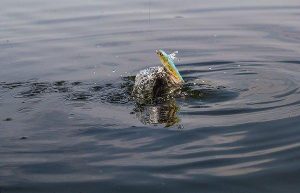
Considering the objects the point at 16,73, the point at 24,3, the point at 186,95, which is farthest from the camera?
the point at 24,3

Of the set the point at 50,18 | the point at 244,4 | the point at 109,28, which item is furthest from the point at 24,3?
the point at 244,4

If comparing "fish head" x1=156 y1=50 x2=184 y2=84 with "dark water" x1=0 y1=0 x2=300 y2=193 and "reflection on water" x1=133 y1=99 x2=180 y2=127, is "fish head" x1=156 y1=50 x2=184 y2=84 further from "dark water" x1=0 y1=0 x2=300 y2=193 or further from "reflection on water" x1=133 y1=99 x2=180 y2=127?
"reflection on water" x1=133 y1=99 x2=180 y2=127

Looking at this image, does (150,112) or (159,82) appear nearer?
(150,112)

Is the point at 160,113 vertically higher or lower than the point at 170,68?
lower

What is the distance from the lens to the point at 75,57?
939 centimetres

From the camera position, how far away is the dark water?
3953 millimetres

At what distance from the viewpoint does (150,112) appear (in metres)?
5.75

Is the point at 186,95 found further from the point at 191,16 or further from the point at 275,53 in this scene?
the point at 191,16

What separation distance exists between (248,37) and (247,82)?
383cm

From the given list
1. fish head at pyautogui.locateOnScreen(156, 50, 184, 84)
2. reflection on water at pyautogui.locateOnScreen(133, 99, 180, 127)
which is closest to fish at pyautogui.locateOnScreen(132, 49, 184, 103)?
fish head at pyautogui.locateOnScreen(156, 50, 184, 84)

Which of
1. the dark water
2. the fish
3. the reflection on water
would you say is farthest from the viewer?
the fish

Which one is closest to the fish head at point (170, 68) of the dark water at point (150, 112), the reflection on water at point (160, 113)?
the dark water at point (150, 112)

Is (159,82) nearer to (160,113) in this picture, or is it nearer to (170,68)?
(170,68)

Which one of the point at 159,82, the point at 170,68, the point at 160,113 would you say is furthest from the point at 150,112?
the point at 170,68
